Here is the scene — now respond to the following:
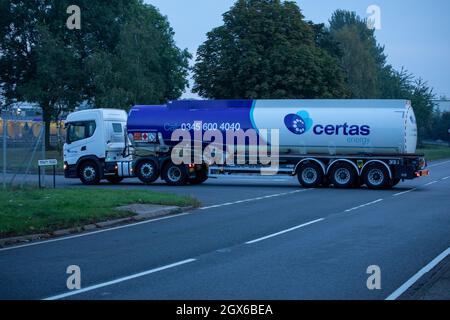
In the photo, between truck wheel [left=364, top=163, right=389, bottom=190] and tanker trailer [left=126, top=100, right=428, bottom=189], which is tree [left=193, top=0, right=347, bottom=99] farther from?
truck wheel [left=364, top=163, right=389, bottom=190]

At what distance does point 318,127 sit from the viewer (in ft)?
97.2

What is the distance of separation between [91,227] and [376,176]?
51.6 ft

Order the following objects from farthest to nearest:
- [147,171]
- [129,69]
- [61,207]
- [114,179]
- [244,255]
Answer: [129,69] < [114,179] < [147,171] < [61,207] < [244,255]

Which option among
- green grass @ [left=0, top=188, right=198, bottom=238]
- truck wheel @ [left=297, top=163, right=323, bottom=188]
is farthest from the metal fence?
truck wheel @ [left=297, top=163, right=323, bottom=188]

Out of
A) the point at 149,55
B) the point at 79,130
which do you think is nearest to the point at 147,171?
the point at 79,130

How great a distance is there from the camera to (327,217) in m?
18.0

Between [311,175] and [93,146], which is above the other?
[93,146]

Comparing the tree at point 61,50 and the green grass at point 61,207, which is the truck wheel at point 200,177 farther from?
the tree at point 61,50

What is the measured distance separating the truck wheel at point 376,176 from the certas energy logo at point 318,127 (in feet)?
4.70

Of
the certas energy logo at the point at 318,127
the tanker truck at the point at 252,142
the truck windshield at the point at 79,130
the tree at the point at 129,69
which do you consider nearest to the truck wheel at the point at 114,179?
the tanker truck at the point at 252,142

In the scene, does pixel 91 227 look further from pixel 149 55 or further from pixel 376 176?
pixel 149 55

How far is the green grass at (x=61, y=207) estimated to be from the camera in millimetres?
15023
